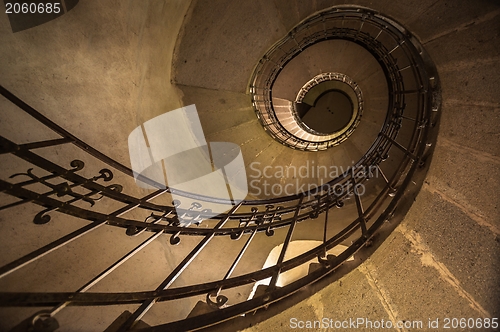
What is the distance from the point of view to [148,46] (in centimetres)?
315

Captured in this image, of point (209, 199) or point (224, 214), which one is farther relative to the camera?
point (209, 199)

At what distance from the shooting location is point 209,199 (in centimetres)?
352

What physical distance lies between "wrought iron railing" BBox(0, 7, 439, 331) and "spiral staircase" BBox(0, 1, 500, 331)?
0.02 meters

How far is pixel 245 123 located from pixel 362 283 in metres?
3.36

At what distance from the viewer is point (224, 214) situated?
9.98ft

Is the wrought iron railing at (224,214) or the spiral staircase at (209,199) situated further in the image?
the spiral staircase at (209,199)

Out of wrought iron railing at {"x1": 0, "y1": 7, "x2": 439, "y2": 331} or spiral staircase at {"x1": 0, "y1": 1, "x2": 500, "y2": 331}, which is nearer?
wrought iron railing at {"x1": 0, "y1": 7, "x2": 439, "y2": 331}

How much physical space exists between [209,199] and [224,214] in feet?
1.80

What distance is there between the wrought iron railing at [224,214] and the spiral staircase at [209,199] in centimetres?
2

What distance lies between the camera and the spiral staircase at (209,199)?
1.69 metres

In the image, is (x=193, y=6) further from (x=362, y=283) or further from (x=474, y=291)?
(x=474, y=291)

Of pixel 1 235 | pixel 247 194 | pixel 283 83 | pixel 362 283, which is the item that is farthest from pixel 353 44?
pixel 1 235

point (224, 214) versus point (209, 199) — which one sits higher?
point (209, 199)

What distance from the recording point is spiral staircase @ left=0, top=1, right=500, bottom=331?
5.54 ft
